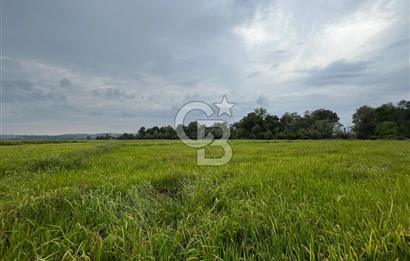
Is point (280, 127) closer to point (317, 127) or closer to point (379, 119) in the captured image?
point (317, 127)

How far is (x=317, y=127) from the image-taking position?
68.1 m

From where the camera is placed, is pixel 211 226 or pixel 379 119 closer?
pixel 211 226

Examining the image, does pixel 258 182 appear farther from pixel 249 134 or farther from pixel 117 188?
pixel 249 134

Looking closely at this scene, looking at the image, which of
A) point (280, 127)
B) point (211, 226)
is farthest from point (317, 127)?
point (211, 226)

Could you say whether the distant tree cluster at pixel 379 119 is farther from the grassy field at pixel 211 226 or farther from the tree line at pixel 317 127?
the grassy field at pixel 211 226

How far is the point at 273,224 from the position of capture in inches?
114

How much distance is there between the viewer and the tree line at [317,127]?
191 feet

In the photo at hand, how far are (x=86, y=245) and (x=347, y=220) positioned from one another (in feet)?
10.0

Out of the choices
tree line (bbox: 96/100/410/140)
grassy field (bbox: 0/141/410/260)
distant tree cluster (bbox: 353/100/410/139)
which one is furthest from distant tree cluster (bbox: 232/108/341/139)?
grassy field (bbox: 0/141/410/260)

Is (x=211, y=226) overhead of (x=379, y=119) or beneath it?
beneath

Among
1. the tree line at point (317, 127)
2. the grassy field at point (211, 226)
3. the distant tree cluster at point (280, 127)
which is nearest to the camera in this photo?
the grassy field at point (211, 226)

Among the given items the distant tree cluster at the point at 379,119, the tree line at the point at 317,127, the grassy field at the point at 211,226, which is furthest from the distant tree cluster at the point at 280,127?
the grassy field at the point at 211,226

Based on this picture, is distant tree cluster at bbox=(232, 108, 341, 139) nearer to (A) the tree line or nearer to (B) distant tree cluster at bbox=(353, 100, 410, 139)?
(A) the tree line

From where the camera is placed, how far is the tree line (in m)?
58.2
